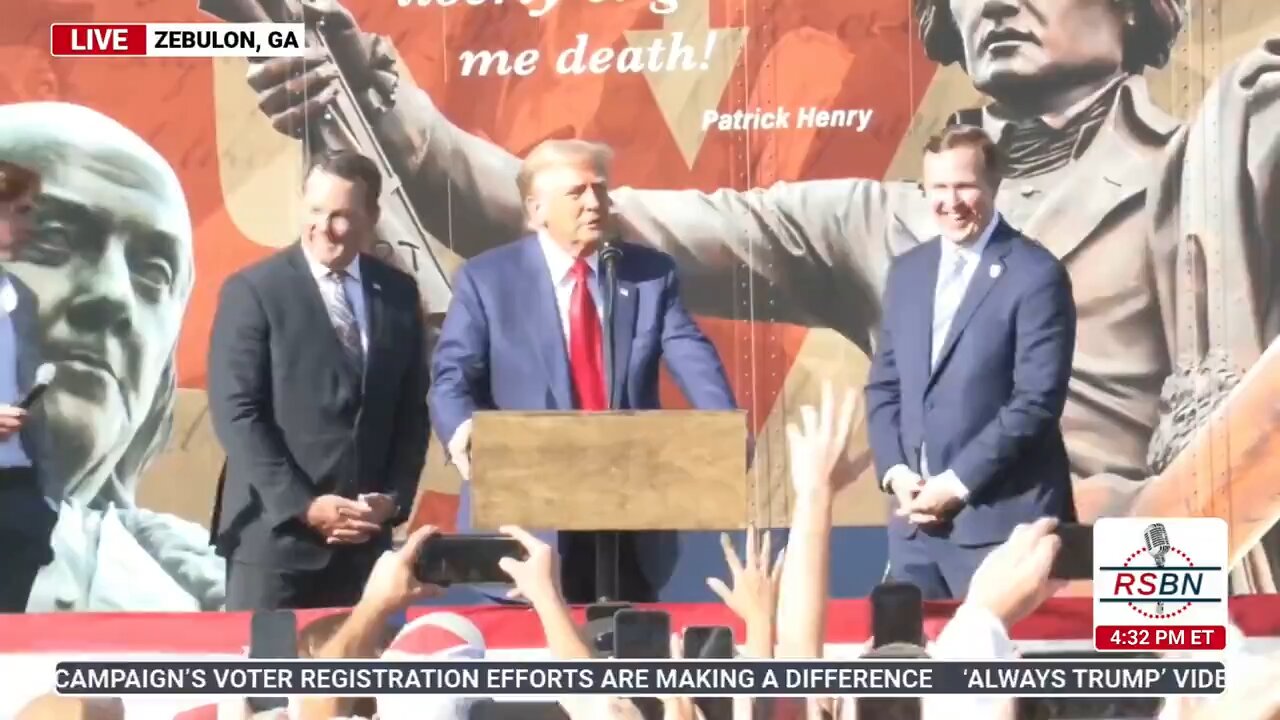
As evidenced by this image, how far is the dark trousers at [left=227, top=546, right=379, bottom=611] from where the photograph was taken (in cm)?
413

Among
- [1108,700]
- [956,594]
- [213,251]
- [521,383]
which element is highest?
[213,251]

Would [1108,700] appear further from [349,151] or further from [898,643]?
[349,151]

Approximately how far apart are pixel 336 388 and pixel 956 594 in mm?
1767

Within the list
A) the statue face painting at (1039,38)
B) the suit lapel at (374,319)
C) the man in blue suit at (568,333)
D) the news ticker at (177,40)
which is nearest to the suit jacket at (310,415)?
the suit lapel at (374,319)

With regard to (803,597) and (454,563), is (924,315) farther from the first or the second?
(454,563)

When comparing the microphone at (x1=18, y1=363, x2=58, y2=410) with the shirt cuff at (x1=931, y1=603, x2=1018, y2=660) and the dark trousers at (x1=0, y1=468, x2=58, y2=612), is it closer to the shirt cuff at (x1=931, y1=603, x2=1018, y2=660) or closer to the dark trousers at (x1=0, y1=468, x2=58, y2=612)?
the dark trousers at (x1=0, y1=468, x2=58, y2=612)

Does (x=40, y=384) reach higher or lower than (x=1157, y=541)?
higher

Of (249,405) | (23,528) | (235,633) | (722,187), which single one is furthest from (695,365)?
(23,528)

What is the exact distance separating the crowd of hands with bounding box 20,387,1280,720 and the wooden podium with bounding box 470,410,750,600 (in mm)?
96

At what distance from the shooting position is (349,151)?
13.6 ft

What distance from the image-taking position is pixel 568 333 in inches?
162

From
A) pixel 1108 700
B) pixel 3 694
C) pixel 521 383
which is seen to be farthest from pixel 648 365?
pixel 3 694

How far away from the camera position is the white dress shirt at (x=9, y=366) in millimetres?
4160

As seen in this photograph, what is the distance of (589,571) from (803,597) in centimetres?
58
